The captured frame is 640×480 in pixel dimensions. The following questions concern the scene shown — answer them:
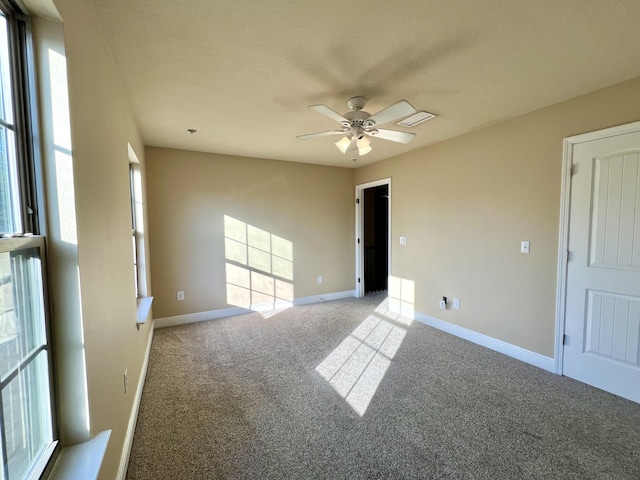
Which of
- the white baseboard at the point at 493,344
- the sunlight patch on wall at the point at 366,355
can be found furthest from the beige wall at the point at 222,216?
the white baseboard at the point at 493,344

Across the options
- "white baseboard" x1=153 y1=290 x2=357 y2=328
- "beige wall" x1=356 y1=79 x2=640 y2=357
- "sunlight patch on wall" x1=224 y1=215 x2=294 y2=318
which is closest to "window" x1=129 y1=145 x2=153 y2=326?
"white baseboard" x1=153 y1=290 x2=357 y2=328

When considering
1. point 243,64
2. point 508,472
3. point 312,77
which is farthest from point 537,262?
point 243,64

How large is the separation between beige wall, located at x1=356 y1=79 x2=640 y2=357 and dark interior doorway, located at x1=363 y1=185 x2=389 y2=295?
57.2 inches

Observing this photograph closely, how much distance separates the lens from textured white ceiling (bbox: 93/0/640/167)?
57.3 inches

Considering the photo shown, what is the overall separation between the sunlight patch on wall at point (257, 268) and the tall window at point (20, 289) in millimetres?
3294

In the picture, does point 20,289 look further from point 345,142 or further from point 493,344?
point 493,344

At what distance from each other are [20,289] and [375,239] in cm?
527

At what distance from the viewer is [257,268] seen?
4465 millimetres

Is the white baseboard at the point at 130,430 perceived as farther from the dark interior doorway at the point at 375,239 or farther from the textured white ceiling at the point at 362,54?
the dark interior doorway at the point at 375,239

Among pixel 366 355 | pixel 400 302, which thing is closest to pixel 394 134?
pixel 366 355

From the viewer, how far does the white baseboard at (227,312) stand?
153 inches

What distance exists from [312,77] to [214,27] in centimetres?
71

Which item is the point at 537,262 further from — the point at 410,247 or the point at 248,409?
the point at 248,409

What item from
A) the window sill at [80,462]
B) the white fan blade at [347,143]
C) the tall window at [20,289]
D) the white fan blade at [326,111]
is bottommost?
the window sill at [80,462]
